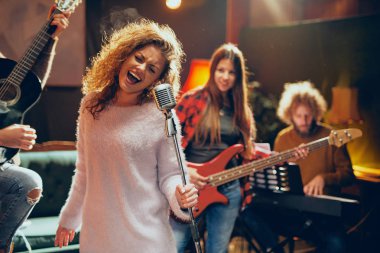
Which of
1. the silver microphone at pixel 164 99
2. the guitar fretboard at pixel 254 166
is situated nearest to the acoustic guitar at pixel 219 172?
the guitar fretboard at pixel 254 166

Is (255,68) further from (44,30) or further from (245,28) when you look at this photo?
(44,30)

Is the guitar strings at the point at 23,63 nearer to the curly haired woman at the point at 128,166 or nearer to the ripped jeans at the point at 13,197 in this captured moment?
the ripped jeans at the point at 13,197

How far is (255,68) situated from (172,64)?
13.0ft

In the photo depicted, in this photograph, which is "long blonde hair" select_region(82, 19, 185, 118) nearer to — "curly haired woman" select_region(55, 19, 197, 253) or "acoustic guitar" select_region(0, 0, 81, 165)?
"curly haired woman" select_region(55, 19, 197, 253)

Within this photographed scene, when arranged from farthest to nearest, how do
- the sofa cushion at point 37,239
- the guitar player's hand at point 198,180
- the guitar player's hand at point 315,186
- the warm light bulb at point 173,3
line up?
the warm light bulb at point 173,3 < the guitar player's hand at point 315,186 < the guitar player's hand at point 198,180 < the sofa cushion at point 37,239

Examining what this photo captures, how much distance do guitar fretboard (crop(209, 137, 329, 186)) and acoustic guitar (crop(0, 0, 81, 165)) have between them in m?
1.33

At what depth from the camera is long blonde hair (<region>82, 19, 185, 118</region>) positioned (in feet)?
6.83

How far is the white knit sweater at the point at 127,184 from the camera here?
1.92 metres

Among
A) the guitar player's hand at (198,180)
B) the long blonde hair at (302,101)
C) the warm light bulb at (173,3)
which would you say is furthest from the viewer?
the warm light bulb at (173,3)

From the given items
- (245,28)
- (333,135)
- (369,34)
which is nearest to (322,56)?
(369,34)

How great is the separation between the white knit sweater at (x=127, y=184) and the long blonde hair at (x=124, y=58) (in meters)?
0.09

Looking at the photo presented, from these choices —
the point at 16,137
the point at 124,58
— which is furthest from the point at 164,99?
the point at 16,137

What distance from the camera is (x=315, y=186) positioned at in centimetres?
373

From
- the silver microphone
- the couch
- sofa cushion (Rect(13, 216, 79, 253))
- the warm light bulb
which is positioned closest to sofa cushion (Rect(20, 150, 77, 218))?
the couch
